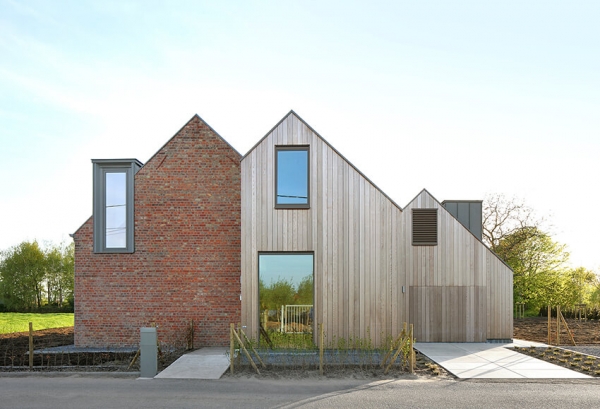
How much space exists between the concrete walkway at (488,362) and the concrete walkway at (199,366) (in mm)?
5230

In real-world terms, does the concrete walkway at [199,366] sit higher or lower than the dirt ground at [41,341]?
higher

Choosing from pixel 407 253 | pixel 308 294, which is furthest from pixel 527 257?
pixel 308 294

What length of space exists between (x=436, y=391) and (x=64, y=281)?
38627 millimetres

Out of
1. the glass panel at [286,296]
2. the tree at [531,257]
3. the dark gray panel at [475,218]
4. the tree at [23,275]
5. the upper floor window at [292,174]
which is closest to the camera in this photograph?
the glass panel at [286,296]

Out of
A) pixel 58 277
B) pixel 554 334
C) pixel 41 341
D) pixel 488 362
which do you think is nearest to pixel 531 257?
pixel 554 334

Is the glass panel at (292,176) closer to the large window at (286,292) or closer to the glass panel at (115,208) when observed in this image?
the large window at (286,292)

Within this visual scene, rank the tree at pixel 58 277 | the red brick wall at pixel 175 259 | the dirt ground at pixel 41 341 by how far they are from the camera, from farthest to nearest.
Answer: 1. the tree at pixel 58 277
2. the dirt ground at pixel 41 341
3. the red brick wall at pixel 175 259

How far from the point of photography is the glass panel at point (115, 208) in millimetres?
13695

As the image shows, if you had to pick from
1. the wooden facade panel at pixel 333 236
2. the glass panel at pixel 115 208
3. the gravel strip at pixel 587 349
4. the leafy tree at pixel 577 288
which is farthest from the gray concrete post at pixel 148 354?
the leafy tree at pixel 577 288

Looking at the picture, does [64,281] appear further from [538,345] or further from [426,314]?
[538,345]

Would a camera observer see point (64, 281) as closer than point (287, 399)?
No

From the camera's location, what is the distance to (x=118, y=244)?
13672 mm

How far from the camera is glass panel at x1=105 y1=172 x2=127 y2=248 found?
539 inches

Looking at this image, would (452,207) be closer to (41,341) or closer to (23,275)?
(41,341)
